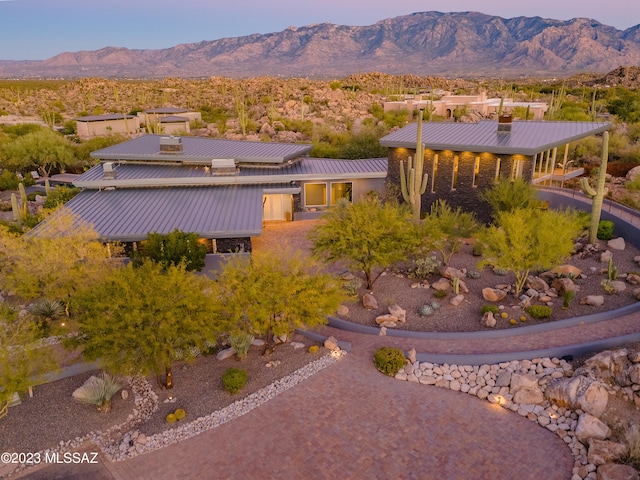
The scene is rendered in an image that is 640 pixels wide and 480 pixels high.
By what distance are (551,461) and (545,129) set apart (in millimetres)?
20462

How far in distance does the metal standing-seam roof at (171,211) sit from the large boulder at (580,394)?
12.2 metres

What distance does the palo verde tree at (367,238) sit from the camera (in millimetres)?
17625

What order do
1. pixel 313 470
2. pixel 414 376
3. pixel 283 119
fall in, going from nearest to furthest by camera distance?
1. pixel 313 470
2. pixel 414 376
3. pixel 283 119

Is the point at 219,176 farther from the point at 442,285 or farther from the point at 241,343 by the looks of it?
the point at 442,285

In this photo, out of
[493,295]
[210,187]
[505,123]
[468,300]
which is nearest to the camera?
[493,295]

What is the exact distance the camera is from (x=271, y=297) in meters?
13.9

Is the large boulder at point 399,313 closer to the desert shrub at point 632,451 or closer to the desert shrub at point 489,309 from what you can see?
the desert shrub at point 489,309

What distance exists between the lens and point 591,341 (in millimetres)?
14805

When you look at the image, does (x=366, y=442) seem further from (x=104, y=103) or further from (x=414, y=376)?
(x=104, y=103)

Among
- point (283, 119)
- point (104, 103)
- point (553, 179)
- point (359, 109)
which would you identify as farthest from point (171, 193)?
point (104, 103)

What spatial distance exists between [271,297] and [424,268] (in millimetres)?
8083

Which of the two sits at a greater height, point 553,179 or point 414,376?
point 553,179

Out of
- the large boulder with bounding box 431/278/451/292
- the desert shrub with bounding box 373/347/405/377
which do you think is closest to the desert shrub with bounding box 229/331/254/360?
the desert shrub with bounding box 373/347/405/377

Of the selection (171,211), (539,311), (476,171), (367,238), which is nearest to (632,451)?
(539,311)
